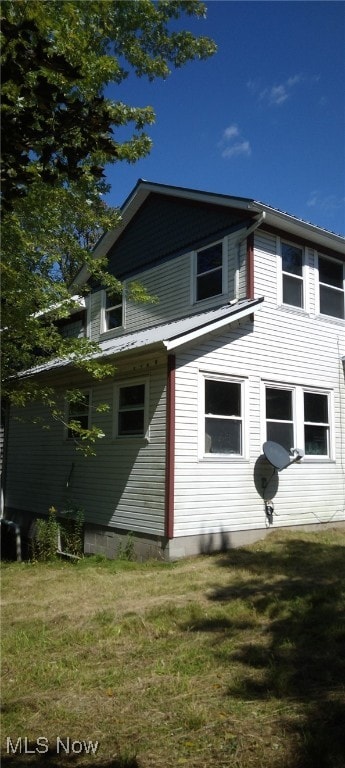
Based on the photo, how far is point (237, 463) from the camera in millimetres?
10195

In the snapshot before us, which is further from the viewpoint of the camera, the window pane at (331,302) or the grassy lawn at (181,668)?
the window pane at (331,302)

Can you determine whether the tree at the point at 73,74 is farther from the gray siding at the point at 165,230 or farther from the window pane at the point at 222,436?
the window pane at the point at 222,436

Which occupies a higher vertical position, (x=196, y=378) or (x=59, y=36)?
(x=59, y=36)

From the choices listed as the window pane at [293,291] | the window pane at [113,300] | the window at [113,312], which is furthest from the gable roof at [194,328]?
the window pane at [113,300]

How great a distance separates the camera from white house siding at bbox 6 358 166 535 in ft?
31.6

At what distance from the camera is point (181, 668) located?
4762mm

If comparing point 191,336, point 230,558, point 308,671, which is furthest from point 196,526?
point 308,671

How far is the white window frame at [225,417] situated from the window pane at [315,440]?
194 centimetres

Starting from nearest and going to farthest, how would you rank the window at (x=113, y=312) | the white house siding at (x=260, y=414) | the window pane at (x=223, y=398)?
the white house siding at (x=260, y=414)
the window pane at (x=223, y=398)
the window at (x=113, y=312)

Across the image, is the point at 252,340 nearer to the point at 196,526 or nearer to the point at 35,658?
the point at 196,526

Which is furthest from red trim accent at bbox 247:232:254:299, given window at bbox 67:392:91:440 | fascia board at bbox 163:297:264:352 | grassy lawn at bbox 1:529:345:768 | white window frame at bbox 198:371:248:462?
grassy lawn at bbox 1:529:345:768

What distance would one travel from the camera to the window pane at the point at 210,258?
11.7m

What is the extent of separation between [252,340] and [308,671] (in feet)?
23.3

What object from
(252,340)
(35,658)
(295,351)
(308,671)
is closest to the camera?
(308,671)
